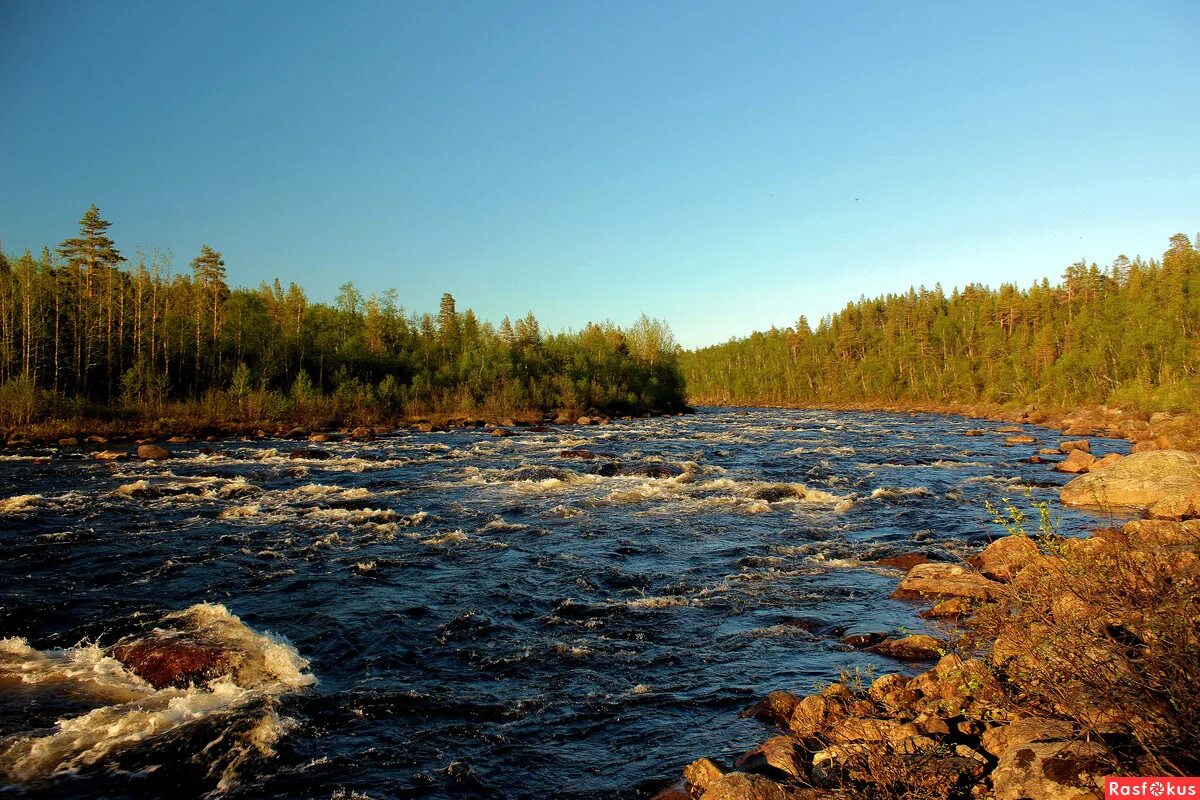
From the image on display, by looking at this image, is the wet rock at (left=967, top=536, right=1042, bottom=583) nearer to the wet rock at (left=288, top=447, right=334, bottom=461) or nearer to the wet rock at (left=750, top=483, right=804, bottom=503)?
the wet rock at (left=750, top=483, right=804, bottom=503)

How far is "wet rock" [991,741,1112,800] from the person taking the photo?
150 inches

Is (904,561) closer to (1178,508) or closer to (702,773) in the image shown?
(1178,508)

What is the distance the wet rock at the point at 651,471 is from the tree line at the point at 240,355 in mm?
29128

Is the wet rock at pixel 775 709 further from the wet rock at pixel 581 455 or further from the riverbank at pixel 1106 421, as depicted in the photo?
the riverbank at pixel 1106 421

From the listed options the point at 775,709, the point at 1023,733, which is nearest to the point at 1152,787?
the point at 1023,733

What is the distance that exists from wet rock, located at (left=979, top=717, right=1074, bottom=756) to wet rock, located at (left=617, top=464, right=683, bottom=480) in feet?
60.2

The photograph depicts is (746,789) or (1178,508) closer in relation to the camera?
(746,789)

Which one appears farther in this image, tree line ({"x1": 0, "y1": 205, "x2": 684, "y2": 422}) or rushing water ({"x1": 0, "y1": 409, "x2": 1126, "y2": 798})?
tree line ({"x1": 0, "y1": 205, "x2": 684, "y2": 422})

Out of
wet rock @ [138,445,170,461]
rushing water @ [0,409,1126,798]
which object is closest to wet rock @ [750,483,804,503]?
rushing water @ [0,409,1126,798]

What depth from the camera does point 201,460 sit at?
88.2 feet

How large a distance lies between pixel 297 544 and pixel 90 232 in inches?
2074

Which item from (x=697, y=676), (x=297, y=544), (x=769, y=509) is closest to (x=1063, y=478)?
(x=769, y=509)

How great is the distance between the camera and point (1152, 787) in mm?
3455

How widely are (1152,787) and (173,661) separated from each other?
9230mm
